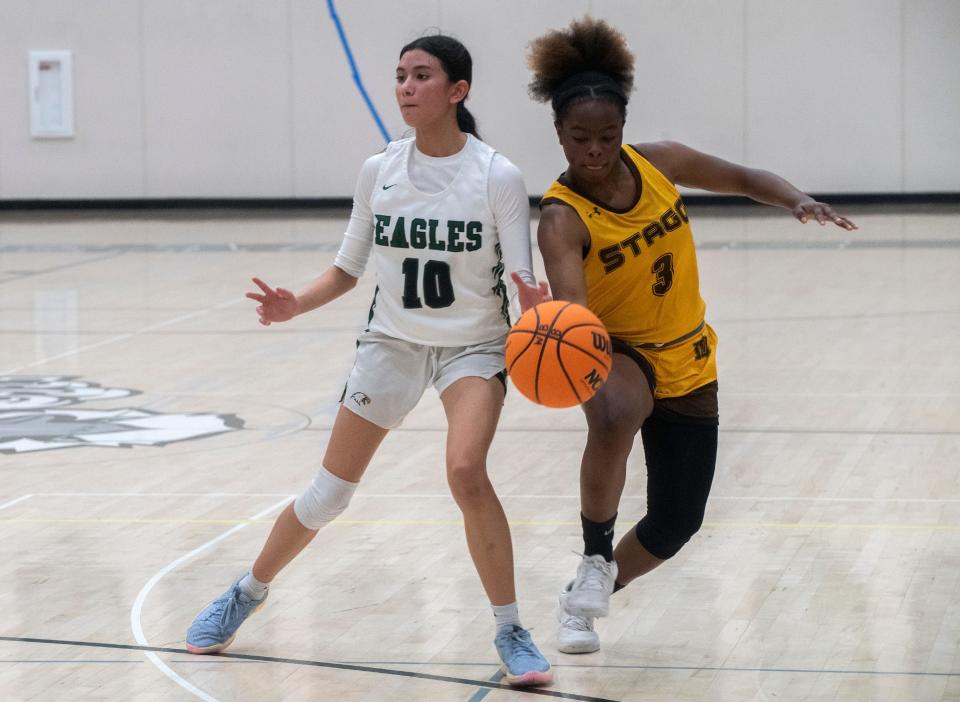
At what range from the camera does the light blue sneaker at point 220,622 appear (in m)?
4.47

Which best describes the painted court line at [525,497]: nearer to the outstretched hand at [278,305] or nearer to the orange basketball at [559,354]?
the outstretched hand at [278,305]

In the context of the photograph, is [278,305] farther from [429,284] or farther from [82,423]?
[82,423]

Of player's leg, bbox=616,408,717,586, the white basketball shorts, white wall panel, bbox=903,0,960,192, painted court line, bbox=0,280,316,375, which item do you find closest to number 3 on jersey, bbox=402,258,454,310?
the white basketball shorts

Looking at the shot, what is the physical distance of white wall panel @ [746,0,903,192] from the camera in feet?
62.1

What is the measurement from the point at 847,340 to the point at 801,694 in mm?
6661

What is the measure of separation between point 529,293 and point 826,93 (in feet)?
51.9

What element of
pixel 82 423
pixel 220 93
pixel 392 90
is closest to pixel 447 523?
pixel 82 423

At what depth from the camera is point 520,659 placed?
4.16 m

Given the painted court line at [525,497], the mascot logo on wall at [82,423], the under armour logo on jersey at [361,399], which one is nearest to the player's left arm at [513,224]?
the under armour logo on jersey at [361,399]

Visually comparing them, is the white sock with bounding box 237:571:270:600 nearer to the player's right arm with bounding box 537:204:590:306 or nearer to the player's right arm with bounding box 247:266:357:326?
the player's right arm with bounding box 247:266:357:326

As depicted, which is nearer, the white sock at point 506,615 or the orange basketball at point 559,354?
the orange basketball at point 559,354

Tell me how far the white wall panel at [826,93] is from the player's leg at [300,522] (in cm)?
1543

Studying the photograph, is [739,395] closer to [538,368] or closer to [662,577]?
[662,577]

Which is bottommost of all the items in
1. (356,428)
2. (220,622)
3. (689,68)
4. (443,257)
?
(220,622)
